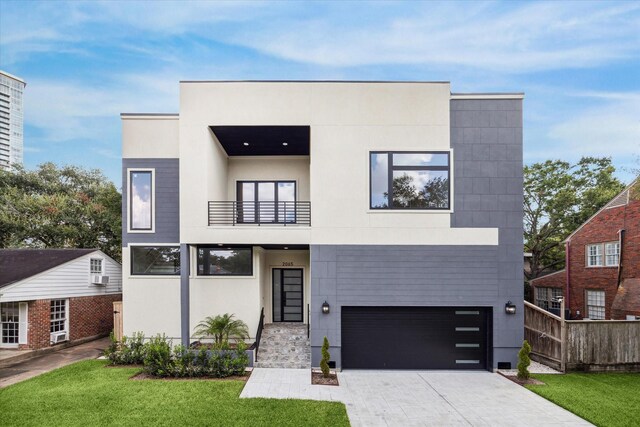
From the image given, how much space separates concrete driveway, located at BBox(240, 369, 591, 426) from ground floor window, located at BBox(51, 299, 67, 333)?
8599 millimetres

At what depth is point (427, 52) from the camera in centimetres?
2100

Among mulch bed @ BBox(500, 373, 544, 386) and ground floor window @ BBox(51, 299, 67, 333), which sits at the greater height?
ground floor window @ BBox(51, 299, 67, 333)

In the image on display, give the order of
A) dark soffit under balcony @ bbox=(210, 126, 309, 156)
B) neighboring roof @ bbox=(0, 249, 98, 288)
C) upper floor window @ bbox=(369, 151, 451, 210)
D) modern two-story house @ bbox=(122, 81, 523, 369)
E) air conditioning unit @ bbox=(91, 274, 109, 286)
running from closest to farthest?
modern two-story house @ bbox=(122, 81, 523, 369) < upper floor window @ bbox=(369, 151, 451, 210) < dark soffit under balcony @ bbox=(210, 126, 309, 156) < neighboring roof @ bbox=(0, 249, 98, 288) < air conditioning unit @ bbox=(91, 274, 109, 286)

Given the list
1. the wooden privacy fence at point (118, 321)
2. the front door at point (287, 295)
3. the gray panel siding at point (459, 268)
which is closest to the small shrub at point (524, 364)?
the gray panel siding at point (459, 268)

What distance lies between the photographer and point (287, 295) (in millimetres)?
12617

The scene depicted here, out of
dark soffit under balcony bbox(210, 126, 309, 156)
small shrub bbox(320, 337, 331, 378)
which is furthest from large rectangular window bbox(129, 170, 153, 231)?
small shrub bbox(320, 337, 331, 378)

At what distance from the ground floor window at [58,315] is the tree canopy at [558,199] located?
25258mm

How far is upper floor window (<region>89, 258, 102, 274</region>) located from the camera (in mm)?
14031

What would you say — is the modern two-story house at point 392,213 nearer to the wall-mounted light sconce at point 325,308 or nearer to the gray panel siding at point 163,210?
the wall-mounted light sconce at point 325,308

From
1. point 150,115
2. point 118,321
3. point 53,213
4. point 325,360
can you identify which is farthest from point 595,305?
point 53,213

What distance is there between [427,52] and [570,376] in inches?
730

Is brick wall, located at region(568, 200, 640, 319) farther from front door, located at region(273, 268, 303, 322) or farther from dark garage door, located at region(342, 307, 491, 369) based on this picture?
front door, located at region(273, 268, 303, 322)

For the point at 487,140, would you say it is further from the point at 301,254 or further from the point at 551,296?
the point at 551,296

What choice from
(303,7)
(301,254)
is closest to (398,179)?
(301,254)
